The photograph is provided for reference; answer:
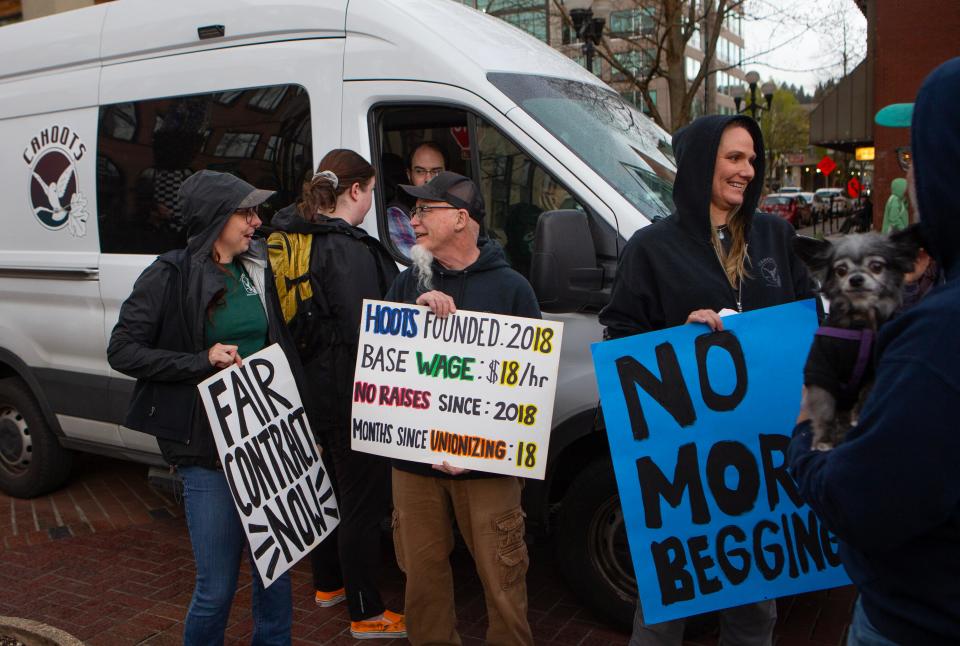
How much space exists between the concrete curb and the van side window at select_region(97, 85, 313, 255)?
2071mm

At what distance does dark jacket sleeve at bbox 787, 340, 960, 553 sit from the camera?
1.38m

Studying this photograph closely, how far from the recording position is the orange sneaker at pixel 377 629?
160 inches

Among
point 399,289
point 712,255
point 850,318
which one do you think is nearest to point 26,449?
point 399,289

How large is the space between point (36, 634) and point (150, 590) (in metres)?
0.79

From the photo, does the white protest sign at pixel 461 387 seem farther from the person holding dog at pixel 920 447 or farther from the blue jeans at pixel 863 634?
the person holding dog at pixel 920 447

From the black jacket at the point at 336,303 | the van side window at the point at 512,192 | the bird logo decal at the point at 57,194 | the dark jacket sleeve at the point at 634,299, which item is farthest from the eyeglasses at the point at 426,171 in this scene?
the bird logo decal at the point at 57,194

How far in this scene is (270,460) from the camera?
336 centimetres

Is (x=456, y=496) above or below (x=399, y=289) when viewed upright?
below

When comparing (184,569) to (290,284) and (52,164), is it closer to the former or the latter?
(290,284)

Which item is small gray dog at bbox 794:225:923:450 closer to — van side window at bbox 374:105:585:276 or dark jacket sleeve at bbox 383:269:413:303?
dark jacket sleeve at bbox 383:269:413:303

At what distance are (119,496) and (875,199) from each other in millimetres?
22576

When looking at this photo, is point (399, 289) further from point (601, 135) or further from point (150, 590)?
point (150, 590)

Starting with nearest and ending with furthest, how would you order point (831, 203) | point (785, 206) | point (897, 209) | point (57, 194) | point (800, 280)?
point (800, 280) → point (57, 194) → point (897, 209) → point (785, 206) → point (831, 203)

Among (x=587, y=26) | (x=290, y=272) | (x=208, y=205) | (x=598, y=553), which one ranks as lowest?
(x=598, y=553)
